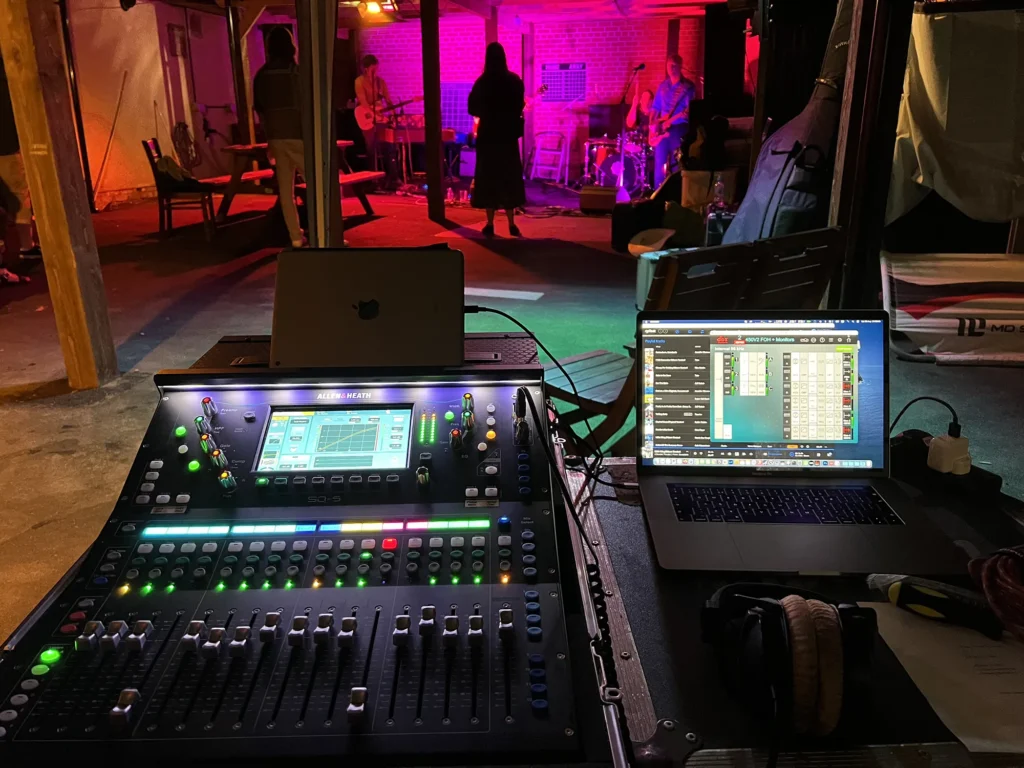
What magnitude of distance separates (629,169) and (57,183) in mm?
7829

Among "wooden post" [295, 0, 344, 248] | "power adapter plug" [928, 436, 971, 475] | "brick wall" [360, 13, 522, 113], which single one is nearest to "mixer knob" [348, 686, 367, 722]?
"power adapter plug" [928, 436, 971, 475]

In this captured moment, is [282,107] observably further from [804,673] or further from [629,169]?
[804,673]

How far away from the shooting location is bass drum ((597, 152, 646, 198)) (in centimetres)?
984

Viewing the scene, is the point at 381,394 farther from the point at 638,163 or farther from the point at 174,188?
the point at 638,163

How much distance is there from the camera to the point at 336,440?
3.61 feet

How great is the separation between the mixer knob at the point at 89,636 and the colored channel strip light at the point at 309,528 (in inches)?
6.2

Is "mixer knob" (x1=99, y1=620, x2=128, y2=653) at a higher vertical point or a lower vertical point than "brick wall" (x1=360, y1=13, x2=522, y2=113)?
lower

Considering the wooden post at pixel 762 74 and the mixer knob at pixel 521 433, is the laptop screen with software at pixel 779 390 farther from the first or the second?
the wooden post at pixel 762 74

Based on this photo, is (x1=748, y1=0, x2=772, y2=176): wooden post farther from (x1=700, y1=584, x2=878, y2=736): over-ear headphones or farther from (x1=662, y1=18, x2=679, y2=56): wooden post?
(x1=662, y1=18, x2=679, y2=56): wooden post

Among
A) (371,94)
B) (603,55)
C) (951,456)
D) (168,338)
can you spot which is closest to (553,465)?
(951,456)

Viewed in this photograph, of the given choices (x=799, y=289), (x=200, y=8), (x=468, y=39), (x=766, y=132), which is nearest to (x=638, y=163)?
(x=468, y=39)

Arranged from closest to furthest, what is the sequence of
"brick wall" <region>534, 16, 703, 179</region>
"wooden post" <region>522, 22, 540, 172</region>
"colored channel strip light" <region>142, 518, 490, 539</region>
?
Result: 1. "colored channel strip light" <region>142, 518, 490, 539</region>
2. "brick wall" <region>534, 16, 703, 179</region>
3. "wooden post" <region>522, 22, 540, 172</region>

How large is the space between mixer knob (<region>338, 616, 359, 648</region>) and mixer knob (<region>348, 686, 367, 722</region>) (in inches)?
2.4

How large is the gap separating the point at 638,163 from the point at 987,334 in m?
6.61
